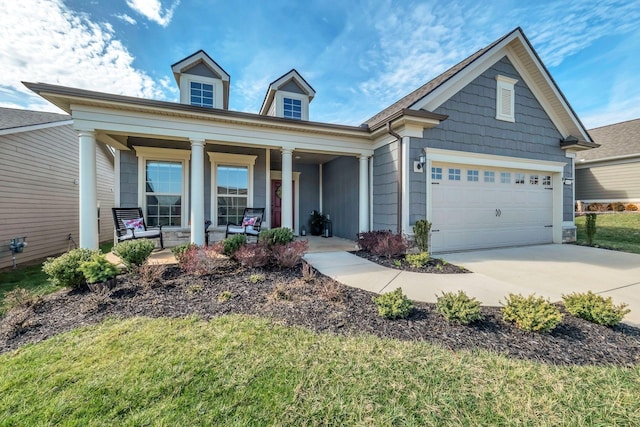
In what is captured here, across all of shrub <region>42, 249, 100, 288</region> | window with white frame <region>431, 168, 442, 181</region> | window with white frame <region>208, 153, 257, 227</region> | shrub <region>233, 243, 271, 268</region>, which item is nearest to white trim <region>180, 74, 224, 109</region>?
window with white frame <region>208, 153, 257, 227</region>

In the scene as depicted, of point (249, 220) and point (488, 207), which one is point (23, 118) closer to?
point (249, 220)

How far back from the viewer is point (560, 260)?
6230 mm

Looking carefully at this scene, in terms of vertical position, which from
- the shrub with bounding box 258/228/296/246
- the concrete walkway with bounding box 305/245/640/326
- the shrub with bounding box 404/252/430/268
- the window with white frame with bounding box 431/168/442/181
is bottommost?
the concrete walkway with bounding box 305/245/640/326

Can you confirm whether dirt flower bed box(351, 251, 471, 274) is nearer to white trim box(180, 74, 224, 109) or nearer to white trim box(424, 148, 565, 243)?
white trim box(424, 148, 565, 243)

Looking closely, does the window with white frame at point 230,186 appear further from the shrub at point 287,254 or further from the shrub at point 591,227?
the shrub at point 591,227

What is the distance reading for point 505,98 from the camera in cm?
789

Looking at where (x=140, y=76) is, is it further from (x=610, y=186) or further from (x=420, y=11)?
(x=610, y=186)

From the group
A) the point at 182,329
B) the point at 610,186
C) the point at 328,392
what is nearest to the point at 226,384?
the point at 328,392

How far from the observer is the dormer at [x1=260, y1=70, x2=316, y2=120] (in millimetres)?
9227

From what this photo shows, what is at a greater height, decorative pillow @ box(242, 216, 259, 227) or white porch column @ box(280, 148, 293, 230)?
white porch column @ box(280, 148, 293, 230)

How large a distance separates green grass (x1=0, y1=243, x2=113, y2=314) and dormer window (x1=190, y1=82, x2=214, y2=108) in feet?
19.5

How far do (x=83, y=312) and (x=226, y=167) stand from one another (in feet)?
19.0

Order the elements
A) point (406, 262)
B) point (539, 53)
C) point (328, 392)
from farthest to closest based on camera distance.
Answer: point (539, 53) → point (406, 262) → point (328, 392)

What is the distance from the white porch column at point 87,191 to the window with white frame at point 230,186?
2.92 metres
